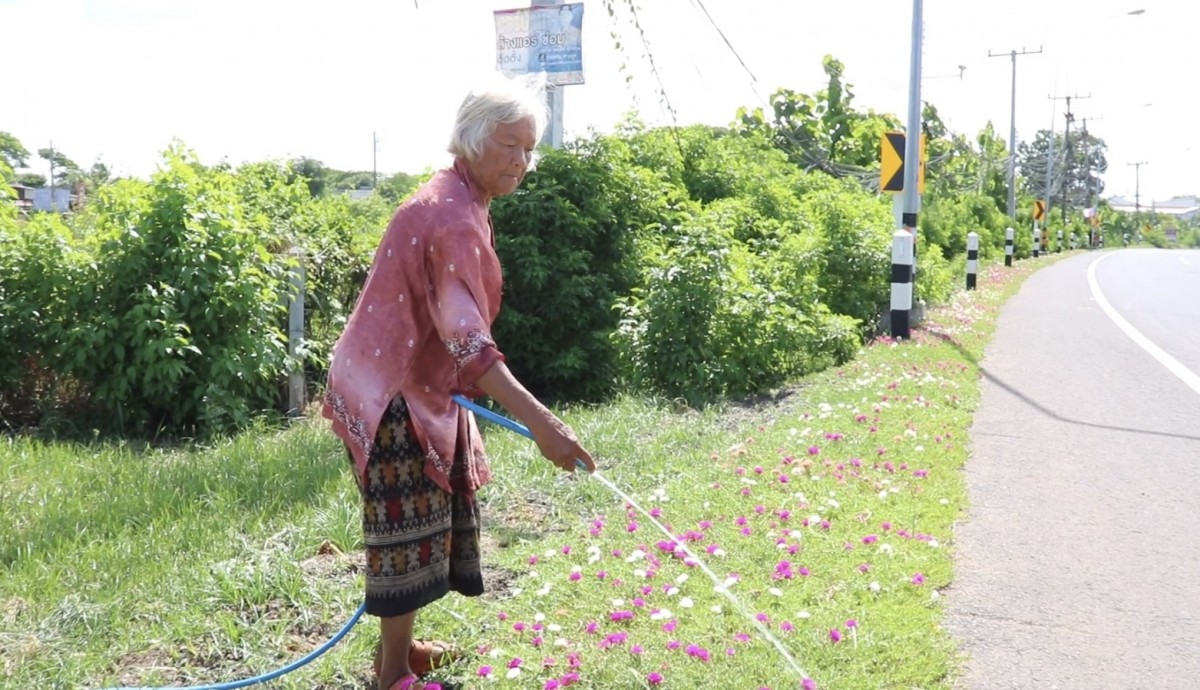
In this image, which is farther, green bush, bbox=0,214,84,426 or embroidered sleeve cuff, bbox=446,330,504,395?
green bush, bbox=0,214,84,426

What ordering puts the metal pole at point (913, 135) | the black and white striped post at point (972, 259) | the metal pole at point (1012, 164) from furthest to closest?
1. the metal pole at point (1012, 164)
2. the black and white striped post at point (972, 259)
3. the metal pole at point (913, 135)

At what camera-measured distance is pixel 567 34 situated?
998 centimetres

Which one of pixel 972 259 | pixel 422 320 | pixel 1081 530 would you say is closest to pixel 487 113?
pixel 422 320

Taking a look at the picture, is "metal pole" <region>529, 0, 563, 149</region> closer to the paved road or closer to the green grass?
the paved road

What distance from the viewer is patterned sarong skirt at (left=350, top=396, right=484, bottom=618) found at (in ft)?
9.30

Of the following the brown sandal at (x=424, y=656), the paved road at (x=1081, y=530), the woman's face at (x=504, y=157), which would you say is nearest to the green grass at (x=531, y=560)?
the brown sandal at (x=424, y=656)

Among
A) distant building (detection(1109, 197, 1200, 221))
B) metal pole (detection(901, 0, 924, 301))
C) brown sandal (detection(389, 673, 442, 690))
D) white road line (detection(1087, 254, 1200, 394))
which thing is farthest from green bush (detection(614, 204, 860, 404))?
distant building (detection(1109, 197, 1200, 221))

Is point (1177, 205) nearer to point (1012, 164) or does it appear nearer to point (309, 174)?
point (1012, 164)

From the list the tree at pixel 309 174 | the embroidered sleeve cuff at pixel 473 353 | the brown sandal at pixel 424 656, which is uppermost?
the tree at pixel 309 174

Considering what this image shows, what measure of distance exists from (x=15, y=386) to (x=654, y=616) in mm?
5772

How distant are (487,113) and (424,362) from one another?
715 mm

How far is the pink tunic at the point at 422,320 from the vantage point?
2734 mm

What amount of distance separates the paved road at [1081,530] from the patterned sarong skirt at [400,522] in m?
1.70

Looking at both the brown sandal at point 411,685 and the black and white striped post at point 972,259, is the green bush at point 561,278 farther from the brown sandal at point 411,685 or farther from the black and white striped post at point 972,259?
the black and white striped post at point 972,259
